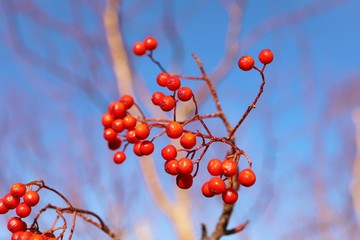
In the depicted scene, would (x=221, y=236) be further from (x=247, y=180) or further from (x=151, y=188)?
(x=151, y=188)

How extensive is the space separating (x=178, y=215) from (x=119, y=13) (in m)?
2.42

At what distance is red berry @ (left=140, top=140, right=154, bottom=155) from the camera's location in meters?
0.79

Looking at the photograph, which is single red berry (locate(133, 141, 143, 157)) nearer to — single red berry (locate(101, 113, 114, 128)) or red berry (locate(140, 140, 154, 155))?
red berry (locate(140, 140, 154, 155))

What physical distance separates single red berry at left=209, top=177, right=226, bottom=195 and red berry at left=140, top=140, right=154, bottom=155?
14 cm

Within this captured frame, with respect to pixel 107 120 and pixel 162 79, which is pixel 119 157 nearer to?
pixel 107 120

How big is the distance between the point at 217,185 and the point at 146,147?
0.16m

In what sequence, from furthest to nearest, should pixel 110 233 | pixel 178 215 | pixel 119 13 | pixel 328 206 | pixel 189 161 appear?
pixel 328 206 → pixel 119 13 → pixel 178 215 → pixel 110 233 → pixel 189 161

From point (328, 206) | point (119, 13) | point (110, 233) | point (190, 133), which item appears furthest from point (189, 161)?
point (328, 206)

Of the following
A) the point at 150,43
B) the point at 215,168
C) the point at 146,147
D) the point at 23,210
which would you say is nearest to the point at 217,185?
the point at 215,168

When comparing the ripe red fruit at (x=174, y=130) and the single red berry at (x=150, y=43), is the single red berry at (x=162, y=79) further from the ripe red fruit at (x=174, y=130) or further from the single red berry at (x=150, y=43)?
the single red berry at (x=150, y=43)

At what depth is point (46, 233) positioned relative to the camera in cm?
75

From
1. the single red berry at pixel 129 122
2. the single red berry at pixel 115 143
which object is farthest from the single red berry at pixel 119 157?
the single red berry at pixel 129 122

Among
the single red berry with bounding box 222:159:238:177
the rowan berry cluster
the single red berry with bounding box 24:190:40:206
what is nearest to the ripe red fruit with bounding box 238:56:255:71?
the rowan berry cluster

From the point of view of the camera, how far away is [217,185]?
2.38 feet
